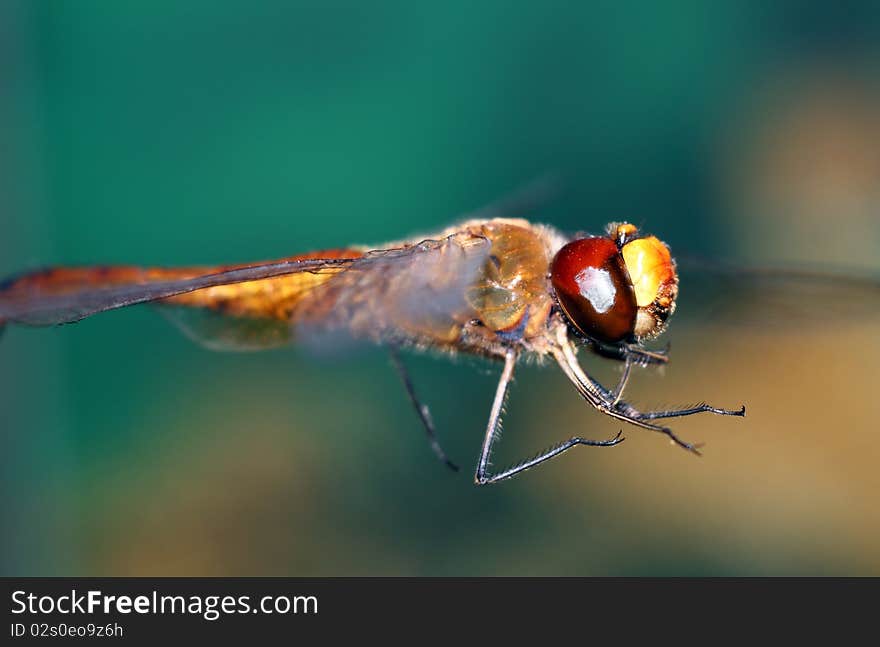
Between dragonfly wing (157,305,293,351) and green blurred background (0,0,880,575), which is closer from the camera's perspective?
dragonfly wing (157,305,293,351)

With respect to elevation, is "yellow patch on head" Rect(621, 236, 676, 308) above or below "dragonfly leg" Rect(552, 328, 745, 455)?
above

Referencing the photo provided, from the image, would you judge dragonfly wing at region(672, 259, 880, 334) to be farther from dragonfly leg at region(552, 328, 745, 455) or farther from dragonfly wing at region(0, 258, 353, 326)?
dragonfly wing at region(0, 258, 353, 326)

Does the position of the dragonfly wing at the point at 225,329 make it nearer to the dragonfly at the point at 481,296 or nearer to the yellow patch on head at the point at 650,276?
the dragonfly at the point at 481,296

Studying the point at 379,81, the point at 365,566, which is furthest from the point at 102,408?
the point at 379,81

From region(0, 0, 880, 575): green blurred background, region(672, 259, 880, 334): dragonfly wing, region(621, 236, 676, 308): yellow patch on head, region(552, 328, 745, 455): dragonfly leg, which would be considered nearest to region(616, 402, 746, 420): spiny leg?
region(552, 328, 745, 455): dragonfly leg

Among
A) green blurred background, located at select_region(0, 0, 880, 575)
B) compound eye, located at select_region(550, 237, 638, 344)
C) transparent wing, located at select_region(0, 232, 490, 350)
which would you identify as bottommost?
compound eye, located at select_region(550, 237, 638, 344)

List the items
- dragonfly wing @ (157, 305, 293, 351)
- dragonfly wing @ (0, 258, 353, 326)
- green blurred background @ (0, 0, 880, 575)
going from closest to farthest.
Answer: dragonfly wing @ (0, 258, 353, 326) → dragonfly wing @ (157, 305, 293, 351) → green blurred background @ (0, 0, 880, 575)
